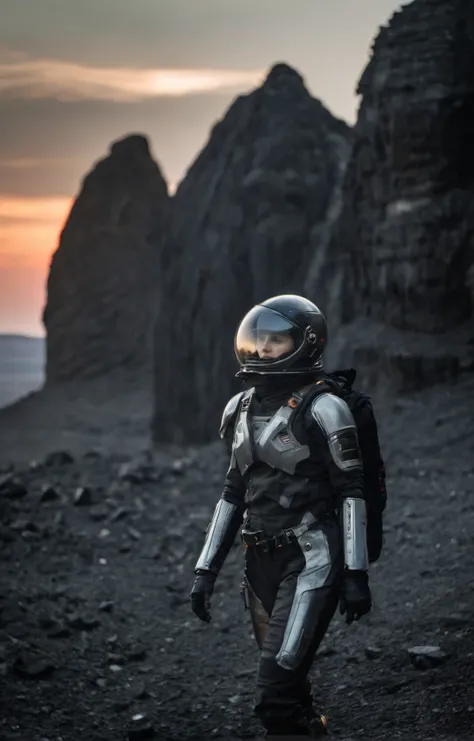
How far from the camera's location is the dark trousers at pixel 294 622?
505cm

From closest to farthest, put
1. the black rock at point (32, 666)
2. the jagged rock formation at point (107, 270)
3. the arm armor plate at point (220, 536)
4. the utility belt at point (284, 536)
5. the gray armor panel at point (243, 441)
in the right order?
the utility belt at point (284, 536) → the gray armor panel at point (243, 441) → the arm armor plate at point (220, 536) → the black rock at point (32, 666) → the jagged rock formation at point (107, 270)

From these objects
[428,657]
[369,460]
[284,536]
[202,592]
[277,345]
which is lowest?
[428,657]

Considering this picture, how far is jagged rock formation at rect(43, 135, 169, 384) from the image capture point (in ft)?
149

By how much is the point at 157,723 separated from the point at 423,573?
9.98ft

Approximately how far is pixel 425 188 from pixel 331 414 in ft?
39.2

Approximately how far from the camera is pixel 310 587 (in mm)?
5121

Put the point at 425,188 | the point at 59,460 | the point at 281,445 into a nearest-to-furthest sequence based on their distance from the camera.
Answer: the point at 281,445 → the point at 425,188 → the point at 59,460

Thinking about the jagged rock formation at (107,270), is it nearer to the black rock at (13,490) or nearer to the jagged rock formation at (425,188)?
the jagged rock formation at (425,188)

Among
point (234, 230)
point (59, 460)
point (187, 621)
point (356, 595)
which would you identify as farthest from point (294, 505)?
point (234, 230)

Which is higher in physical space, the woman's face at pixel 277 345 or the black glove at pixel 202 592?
the woman's face at pixel 277 345

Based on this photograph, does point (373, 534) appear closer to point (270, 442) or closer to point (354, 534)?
point (354, 534)

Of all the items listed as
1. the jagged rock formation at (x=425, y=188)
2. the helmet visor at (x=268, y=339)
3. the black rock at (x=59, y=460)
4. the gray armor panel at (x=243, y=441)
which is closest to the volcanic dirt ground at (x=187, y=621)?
the gray armor panel at (x=243, y=441)

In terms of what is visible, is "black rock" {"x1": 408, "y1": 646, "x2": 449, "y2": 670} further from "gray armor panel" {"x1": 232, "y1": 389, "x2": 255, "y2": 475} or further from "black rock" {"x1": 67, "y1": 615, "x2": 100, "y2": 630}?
"black rock" {"x1": 67, "y1": 615, "x2": 100, "y2": 630}

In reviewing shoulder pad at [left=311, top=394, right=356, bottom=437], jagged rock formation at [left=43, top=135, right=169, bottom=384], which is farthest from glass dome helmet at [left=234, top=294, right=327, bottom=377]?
jagged rock formation at [left=43, top=135, right=169, bottom=384]
